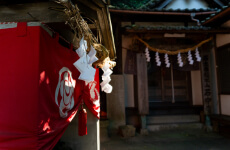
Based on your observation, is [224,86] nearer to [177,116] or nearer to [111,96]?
[177,116]

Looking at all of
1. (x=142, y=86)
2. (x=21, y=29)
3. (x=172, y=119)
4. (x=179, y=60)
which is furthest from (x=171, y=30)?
(x=21, y=29)

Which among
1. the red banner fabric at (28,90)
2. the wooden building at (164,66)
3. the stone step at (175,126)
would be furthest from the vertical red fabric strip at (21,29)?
the stone step at (175,126)

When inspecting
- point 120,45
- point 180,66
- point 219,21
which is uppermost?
point 219,21

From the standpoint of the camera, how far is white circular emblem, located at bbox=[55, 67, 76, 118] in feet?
9.79

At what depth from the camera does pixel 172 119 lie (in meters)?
9.81

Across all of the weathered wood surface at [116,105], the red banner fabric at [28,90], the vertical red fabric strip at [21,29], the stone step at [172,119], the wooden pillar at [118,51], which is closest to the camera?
the red banner fabric at [28,90]

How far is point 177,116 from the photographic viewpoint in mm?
9859

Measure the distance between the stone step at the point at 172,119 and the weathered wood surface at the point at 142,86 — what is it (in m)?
1.24

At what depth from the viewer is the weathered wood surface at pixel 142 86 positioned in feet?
28.5

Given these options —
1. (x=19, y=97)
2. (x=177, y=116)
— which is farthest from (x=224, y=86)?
(x=19, y=97)

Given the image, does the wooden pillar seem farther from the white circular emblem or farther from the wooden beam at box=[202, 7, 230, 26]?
the white circular emblem

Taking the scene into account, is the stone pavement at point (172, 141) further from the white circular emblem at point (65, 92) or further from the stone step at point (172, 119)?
the white circular emblem at point (65, 92)

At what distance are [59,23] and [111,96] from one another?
636cm

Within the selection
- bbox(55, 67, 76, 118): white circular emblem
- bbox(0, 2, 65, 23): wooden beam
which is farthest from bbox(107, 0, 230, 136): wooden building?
bbox(0, 2, 65, 23): wooden beam
